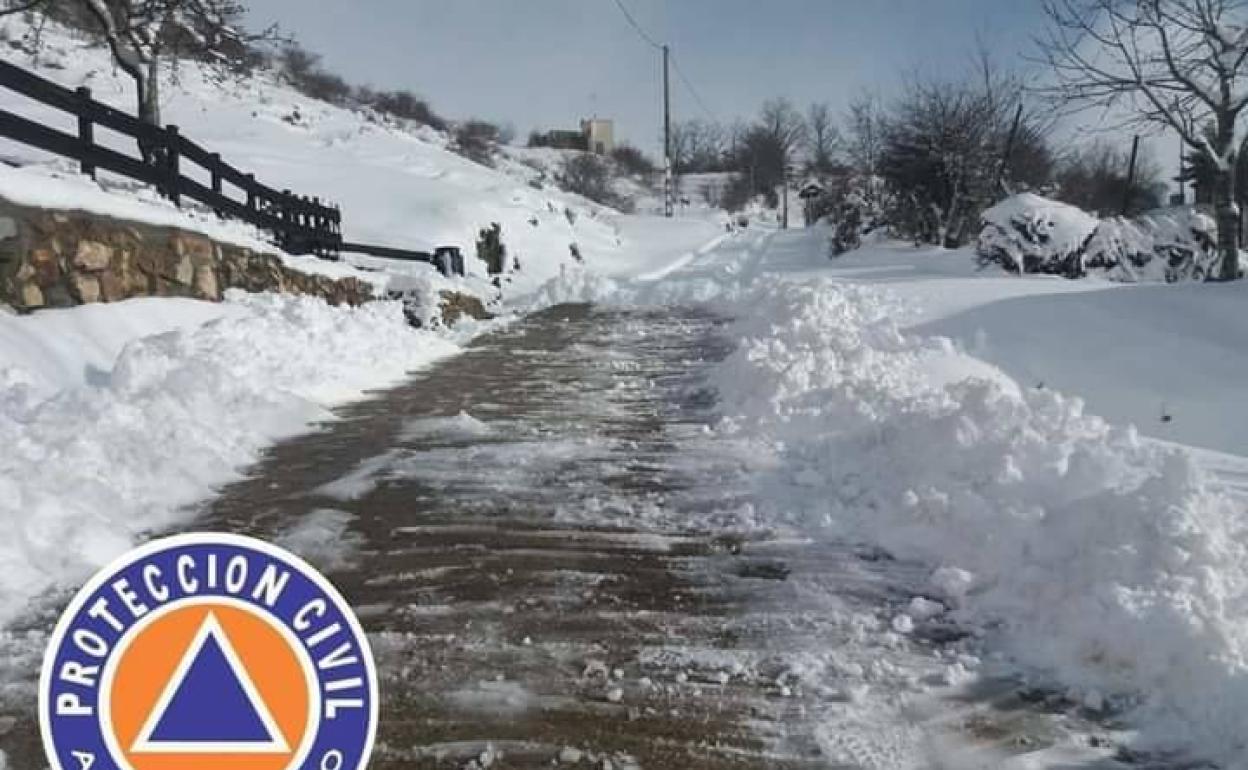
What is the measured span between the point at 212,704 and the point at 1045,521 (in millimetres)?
3453

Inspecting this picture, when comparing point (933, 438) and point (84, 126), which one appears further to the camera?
point (84, 126)

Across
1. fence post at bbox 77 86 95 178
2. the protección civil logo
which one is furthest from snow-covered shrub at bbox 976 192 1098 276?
the protección civil logo

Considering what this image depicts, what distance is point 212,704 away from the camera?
1407 millimetres

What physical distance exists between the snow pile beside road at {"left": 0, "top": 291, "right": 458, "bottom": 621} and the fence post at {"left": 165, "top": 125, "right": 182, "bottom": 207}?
1.72 metres

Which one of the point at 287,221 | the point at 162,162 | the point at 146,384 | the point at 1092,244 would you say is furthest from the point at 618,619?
the point at 1092,244

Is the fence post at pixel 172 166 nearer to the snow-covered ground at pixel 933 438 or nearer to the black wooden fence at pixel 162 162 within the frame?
the black wooden fence at pixel 162 162

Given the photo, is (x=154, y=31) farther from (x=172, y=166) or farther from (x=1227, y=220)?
(x=1227, y=220)

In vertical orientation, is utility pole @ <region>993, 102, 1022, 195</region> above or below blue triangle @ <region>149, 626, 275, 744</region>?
above

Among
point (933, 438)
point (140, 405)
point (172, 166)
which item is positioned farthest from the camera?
point (172, 166)

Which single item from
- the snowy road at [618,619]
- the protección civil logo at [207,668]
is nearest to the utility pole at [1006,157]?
the snowy road at [618,619]

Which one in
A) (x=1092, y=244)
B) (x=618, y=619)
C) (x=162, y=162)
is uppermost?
(x=162, y=162)

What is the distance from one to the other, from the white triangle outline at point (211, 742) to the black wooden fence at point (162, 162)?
7.65m

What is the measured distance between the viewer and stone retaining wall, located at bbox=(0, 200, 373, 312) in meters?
7.04

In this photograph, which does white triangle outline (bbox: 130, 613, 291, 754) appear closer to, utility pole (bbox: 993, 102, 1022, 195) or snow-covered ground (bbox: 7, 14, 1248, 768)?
snow-covered ground (bbox: 7, 14, 1248, 768)
